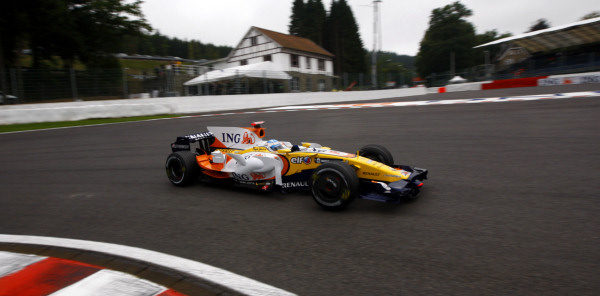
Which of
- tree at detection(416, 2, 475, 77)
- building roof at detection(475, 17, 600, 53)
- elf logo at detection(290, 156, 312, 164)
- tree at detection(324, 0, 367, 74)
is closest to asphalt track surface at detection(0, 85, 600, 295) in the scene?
elf logo at detection(290, 156, 312, 164)

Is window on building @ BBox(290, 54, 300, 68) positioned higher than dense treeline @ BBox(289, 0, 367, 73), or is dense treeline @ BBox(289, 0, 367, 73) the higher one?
dense treeline @ BBox(289, 0, 367, 73)

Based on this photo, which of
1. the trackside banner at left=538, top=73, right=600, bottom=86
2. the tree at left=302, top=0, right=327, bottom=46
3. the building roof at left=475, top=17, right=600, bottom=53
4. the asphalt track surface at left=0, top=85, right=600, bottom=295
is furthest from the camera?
the tree at left=302, top=0, right=327, bottom=46

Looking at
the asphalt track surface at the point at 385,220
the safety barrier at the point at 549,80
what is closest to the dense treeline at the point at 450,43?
the safety barrier at the point at 549,80

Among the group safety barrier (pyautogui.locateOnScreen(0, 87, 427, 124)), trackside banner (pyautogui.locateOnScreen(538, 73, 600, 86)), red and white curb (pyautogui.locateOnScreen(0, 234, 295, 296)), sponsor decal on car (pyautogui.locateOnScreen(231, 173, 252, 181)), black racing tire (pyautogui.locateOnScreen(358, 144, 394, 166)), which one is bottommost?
red and white curb (pyautogui.locateOnScreen(0, 234, 295, 296))

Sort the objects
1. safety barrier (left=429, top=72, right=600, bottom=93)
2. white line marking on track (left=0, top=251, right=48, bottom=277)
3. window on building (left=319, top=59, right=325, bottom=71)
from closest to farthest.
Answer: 1. white line marking on track (left=0, top=251, right=48, bottom=277)
2. safety barrier (left=429, top=72, right=600, bottom=93)
3. window on building (left=319, top=59, right=325, bottom=71)

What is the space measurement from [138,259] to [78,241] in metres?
0.82

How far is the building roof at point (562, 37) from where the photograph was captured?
30.0 meters

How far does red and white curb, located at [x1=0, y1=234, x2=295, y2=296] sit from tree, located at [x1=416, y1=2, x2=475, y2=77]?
2720 inches

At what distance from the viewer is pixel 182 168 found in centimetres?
482

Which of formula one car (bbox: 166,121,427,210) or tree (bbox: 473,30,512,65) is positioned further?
tree (bbox: 473,30,512,65)

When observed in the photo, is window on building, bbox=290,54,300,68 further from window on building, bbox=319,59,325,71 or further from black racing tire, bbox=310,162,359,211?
black racing tire, bbox=310,162,359,211

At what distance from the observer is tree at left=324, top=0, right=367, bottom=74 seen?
6619 centimetres

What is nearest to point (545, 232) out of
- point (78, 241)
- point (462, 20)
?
point (78, 241)

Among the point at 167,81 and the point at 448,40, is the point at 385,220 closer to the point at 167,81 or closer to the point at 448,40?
the point at 167,81
